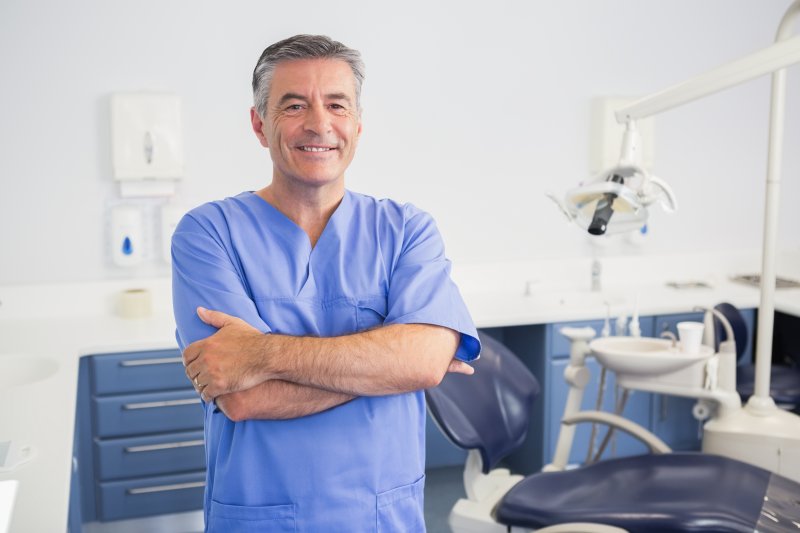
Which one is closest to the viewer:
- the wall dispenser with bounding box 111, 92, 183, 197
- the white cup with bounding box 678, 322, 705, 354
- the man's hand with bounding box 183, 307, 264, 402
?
the man's hand with bounding box 183, 307, 264, 402

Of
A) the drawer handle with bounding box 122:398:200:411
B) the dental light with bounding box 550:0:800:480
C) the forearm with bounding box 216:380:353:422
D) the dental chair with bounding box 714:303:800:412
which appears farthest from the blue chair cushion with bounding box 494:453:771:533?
the drawer handle with bounding box 122:398:200:411

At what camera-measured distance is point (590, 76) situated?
382 centimetres

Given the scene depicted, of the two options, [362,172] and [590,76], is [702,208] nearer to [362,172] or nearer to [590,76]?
[590,76]

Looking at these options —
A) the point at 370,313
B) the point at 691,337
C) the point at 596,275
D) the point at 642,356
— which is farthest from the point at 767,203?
the point at 596,275

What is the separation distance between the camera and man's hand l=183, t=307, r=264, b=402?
1.38 meters

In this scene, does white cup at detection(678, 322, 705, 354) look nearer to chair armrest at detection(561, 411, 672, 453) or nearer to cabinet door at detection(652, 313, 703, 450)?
chair armrest at detection(561, 411, 672, 453)

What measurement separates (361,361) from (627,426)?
1.23m

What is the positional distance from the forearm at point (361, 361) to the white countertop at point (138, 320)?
0.45 m

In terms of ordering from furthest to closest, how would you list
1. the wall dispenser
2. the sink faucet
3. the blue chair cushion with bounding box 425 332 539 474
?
the sink faucet
the wall dispenser
the blue chair cushion with bounding box 425 332 539 474

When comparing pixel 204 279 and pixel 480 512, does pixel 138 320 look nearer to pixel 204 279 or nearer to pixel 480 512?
pixel 480 512

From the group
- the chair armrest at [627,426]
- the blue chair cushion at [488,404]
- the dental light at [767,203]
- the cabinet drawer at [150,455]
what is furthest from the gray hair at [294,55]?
the cabinet drawer at [150,455]

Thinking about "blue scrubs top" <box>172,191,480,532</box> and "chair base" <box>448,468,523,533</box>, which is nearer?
"blue scrubs top" <box>172,191,480,532</box>

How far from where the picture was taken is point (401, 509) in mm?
1491

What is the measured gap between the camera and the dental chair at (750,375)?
3.18 meters
